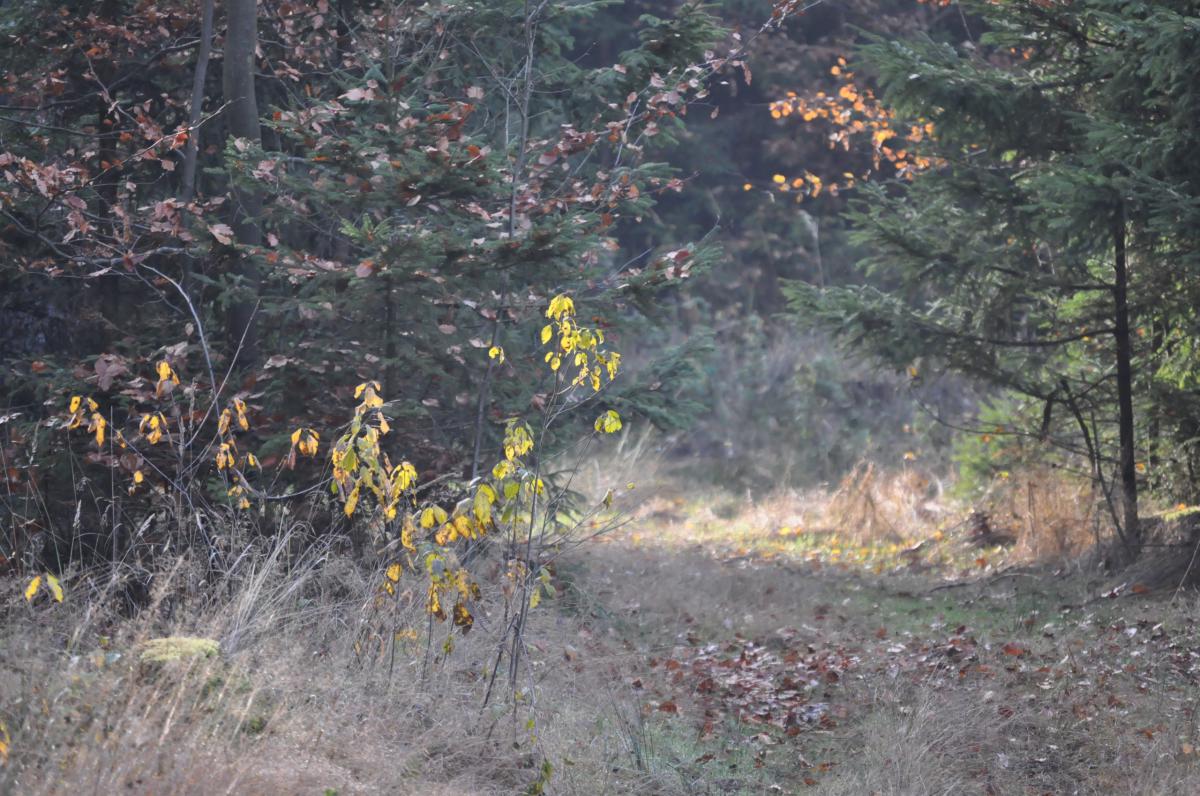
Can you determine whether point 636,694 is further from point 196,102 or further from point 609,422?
point 196,102

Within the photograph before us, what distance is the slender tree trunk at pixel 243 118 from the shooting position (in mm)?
7605

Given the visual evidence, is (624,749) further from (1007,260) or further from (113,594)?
(1007,260)

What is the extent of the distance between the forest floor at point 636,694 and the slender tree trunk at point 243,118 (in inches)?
84.7

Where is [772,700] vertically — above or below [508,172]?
below

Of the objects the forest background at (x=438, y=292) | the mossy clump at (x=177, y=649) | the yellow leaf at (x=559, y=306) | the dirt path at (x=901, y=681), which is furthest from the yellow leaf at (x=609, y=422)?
the mossy clump at (x=177, y=649)

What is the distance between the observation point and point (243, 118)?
7.74 m

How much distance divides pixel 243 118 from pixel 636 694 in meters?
4.47

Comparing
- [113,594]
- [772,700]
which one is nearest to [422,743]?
[113,594]

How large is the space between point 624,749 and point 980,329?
17.4ft

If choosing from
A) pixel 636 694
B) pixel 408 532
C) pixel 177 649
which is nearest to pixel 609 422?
pixel 408 532

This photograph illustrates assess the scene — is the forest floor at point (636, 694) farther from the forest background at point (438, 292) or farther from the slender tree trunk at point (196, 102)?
the slender tree trunk at point (196, 102)

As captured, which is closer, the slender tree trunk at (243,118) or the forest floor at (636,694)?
the forest floor at (636,694)

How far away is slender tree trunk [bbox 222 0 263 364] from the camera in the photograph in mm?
7605

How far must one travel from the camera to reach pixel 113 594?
5406 mm
